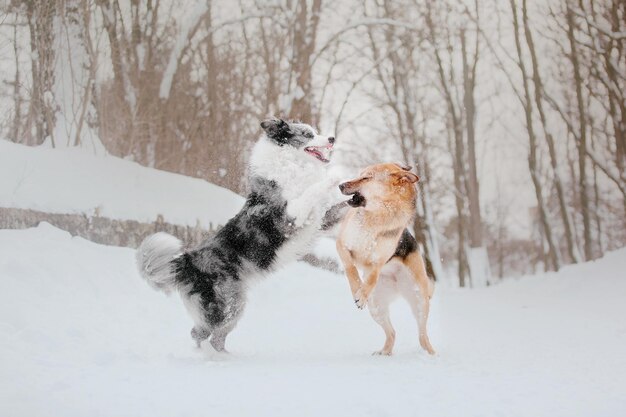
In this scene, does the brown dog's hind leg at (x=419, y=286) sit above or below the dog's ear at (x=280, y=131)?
below

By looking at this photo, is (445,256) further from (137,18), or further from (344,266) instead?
(344,266)

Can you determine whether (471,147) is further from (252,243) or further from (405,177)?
(252,243)

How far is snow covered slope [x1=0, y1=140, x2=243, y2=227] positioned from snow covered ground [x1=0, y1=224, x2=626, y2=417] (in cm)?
62

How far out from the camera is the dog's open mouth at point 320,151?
388cm

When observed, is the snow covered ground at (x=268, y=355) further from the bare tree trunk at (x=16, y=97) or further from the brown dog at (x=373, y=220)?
the bare tree trunk at (x=16, y=97)

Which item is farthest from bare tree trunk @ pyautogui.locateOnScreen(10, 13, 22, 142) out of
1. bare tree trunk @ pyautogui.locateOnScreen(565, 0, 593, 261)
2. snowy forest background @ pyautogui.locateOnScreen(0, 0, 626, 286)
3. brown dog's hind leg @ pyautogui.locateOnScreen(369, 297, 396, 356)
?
bare tree trunk @ pyautogui.locateOnScreen(565, 0, 593, 261)

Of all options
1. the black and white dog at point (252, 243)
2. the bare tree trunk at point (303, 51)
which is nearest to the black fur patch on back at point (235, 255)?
the black and white dog at point (252, 243)

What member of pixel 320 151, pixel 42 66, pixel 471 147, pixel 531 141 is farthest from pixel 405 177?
pixel 531 141

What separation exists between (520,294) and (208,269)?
356 inches

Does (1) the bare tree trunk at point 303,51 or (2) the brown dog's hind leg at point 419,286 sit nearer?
(2) the brown dog's hind leg at point 419,286

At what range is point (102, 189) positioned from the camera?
23.6 feet

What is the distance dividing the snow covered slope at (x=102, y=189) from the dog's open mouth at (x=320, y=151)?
9.52 ft

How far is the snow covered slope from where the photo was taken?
6.59m

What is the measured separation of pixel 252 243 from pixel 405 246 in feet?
3.47
